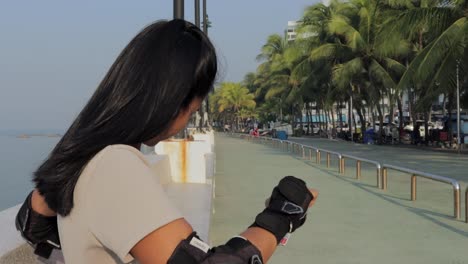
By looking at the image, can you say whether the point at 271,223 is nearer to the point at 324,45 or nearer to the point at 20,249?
the point at 20,249

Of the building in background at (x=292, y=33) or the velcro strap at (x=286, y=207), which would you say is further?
the building in background at (x=292, y=33)

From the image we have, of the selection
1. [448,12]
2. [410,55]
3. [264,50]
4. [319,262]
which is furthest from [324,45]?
[319,262]

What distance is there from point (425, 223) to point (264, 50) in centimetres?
5599

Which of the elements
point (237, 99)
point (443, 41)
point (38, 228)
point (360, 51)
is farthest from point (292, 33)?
point (38, 228)

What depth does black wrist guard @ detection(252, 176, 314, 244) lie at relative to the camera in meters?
1.37

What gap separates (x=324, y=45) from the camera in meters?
36.1

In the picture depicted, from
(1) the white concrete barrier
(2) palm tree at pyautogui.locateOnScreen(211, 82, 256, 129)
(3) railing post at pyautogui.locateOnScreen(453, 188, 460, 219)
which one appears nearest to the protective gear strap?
(1) the white concrete barrier

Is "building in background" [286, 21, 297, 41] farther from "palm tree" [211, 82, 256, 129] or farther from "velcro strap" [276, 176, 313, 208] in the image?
"velcro strap" [276, 176, 313, 208]

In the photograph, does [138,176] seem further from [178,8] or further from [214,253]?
[178,8]

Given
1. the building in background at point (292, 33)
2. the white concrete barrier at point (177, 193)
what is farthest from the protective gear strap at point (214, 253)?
the building in background at point (292, 33)

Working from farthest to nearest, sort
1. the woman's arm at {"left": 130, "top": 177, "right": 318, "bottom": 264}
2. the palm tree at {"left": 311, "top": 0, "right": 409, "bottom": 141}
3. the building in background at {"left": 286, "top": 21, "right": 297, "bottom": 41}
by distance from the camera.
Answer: the building in background at {"left": 286, "top": 21, "right": 297, "bottom": 41} → the palm tree at {"left": 311, "top": 0, "right": 409, "bottom": 141} → the woman's arm at {"left": 130, "top": 177, "right": 318, "bottom": 264}

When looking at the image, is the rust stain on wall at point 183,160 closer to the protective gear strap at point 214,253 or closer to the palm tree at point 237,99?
the protective gear strap at point 214,253

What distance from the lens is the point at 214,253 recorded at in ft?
4.02

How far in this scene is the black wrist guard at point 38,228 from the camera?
154 centimetres
